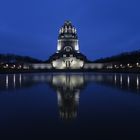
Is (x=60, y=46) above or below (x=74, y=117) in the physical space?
above

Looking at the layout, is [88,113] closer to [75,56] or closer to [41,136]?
[41,136]

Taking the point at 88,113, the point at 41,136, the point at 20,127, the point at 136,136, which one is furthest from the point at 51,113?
the point at 136,136

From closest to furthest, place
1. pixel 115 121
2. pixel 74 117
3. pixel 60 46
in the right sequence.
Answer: pixel 115 121, pixel 74 117, pixel 60 46

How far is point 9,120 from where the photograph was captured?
6.55 meters

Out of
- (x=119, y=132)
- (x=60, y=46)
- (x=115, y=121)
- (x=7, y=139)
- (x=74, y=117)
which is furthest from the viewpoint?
(x=60, y=46)

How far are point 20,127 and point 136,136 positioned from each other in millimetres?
2258

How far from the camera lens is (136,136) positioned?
4953 mm

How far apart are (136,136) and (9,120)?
2.96 meters

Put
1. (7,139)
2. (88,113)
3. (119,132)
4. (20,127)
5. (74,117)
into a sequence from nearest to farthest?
(7,139) < (119,132) < (20,127) < (74,117) < (88,113)

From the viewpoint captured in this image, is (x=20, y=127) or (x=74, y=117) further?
(x=74, y=117)

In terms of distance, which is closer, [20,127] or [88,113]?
[20,127]

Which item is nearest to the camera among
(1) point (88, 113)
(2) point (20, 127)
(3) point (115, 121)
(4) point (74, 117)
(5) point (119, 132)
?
(5) point (119, 132)

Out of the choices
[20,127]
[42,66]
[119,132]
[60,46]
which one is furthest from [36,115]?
[60,46]

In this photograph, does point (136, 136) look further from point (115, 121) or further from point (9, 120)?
point (9, 120)
